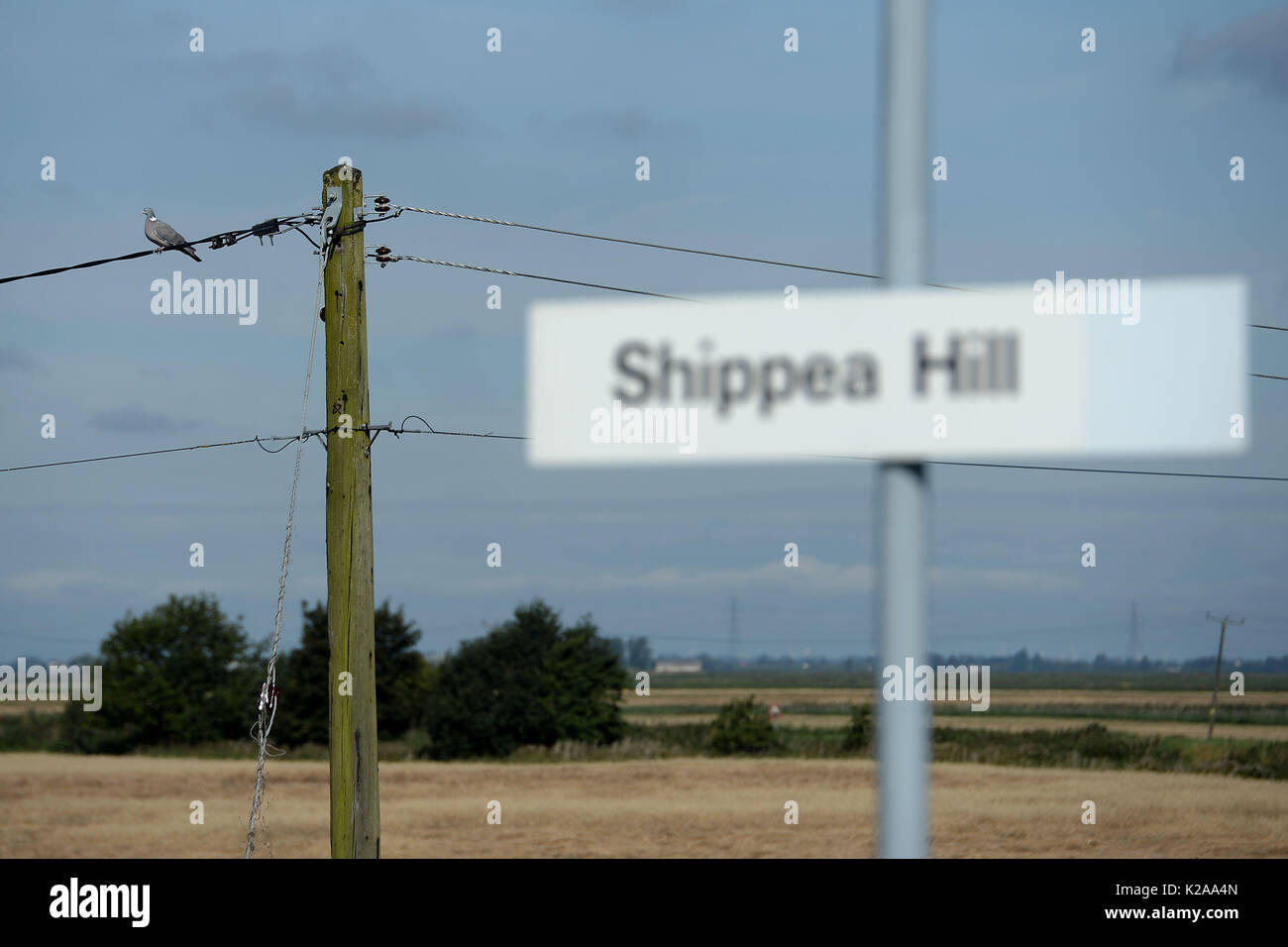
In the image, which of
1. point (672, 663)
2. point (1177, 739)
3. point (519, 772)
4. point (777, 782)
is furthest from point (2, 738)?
point (672, 663)

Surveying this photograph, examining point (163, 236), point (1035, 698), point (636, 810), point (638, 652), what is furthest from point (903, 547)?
point (638, 652)

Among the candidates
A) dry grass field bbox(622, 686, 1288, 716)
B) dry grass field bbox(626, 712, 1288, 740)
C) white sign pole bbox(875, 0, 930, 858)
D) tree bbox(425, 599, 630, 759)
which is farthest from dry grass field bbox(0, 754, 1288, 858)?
dry grass field bbox(622, 686, 1288, 716)

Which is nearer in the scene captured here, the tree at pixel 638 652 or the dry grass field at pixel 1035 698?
the dry grass field at pixel 1035 698

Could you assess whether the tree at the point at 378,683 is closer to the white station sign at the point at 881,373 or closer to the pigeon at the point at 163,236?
the pigeon at the point at 163,236

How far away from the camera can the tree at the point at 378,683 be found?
1779 inches

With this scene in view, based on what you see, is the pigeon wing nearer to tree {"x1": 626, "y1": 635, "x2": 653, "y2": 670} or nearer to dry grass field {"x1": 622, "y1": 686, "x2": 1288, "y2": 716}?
dry grass field {"x1": 622, "y1": 686, "x2": 1288, "y2": 716}

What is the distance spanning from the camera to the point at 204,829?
27469 mm

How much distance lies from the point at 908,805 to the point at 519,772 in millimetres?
38518

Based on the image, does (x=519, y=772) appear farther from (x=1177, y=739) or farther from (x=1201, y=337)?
(x=1201, y=337)

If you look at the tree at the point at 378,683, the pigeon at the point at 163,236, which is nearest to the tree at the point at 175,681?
the tree at the point at 378,683

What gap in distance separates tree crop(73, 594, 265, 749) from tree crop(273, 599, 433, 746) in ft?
5.85

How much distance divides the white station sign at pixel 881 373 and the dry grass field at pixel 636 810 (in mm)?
19900

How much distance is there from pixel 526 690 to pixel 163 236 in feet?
119

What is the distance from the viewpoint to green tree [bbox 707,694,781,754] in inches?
1774
